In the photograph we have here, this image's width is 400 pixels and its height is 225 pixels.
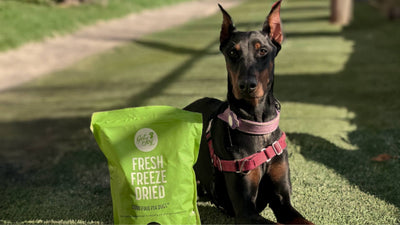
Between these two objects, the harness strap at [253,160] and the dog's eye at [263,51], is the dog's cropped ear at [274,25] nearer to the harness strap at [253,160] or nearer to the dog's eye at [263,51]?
the dog's eye at [263,51]

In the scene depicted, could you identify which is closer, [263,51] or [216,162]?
[263,51]

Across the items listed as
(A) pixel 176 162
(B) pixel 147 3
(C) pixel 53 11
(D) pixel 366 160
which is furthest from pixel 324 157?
(B) pixel 147 3

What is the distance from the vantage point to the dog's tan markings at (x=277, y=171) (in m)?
2.44

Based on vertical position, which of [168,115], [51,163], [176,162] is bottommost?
[51,163]

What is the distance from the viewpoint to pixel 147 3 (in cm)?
1995

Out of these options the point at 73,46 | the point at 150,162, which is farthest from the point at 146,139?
the point at 73,46

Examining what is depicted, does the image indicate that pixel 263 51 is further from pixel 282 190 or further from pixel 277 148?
pixel 282 190

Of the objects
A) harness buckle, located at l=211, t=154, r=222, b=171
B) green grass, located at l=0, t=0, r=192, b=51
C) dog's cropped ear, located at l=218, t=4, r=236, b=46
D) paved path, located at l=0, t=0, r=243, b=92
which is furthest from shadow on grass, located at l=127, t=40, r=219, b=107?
dog's cropped ear, located at l=218, t=4, r=236, b=46

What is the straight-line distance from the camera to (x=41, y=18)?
12.8m

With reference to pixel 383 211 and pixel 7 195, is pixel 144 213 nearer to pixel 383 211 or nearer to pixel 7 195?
pixel 383 211

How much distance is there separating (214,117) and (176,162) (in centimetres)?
45

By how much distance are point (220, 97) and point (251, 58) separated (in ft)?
11.4

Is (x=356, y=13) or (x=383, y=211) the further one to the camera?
(x=356, y=13)

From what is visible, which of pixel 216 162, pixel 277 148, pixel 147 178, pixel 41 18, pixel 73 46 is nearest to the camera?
pixel 147 178
